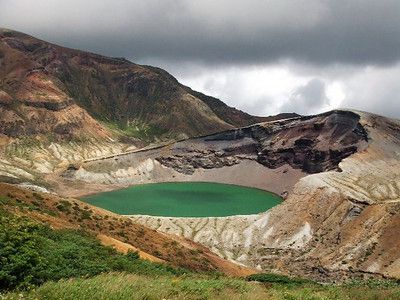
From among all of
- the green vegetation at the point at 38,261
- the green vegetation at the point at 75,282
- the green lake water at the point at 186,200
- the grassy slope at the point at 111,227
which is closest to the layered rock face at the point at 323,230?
the green lake water at the point at 186,200

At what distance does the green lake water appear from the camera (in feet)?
420

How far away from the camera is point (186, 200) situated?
489 ft

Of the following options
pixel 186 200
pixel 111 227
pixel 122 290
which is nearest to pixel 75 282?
pixel 122 290

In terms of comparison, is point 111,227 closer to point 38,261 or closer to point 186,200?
point 38,261

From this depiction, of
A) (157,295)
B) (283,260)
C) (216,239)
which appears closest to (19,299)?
(157,295)

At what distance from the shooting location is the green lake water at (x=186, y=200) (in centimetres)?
12800

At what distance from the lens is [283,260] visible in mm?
80688

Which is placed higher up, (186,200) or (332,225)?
(332,225)

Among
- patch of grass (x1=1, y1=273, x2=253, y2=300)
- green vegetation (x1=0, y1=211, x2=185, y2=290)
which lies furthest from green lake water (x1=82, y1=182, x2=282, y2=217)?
patch of grass (x1=1, y1=273, x2=253, y2=300)

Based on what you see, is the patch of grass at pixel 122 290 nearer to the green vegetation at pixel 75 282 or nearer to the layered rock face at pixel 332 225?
the green vegetation at pixel 75 282

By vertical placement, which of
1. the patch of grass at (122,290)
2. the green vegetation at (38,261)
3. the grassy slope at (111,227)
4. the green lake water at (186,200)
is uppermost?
the patch of grass at (122,290)

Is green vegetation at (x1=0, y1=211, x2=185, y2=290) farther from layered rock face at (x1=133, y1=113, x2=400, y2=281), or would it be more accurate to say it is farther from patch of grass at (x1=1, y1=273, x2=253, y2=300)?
layered rock face at (x1=133, y1=113, x2=400, y2=281)

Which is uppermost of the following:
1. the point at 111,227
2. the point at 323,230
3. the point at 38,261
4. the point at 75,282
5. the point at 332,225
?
the point at 75,282

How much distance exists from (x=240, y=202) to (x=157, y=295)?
133m
